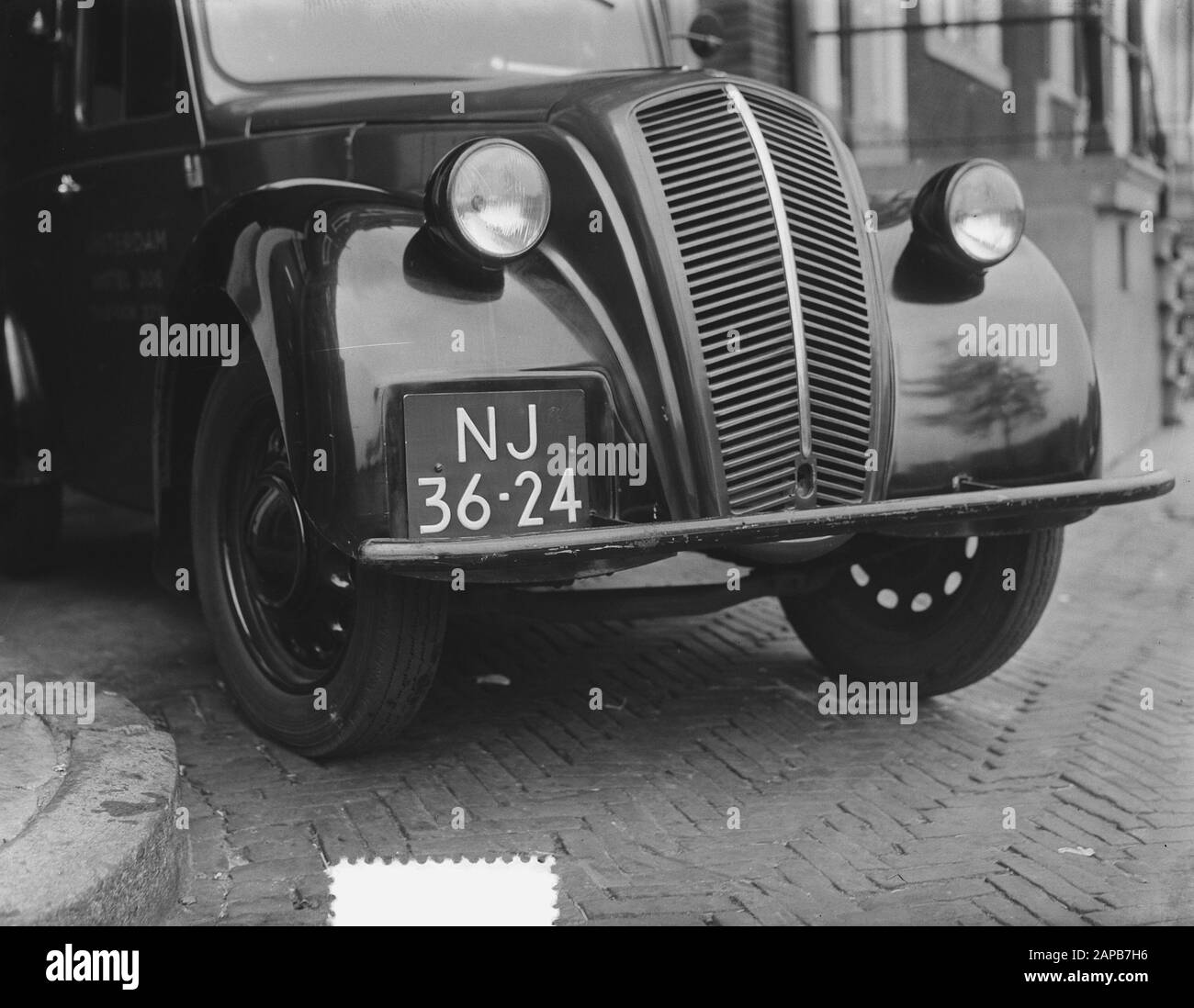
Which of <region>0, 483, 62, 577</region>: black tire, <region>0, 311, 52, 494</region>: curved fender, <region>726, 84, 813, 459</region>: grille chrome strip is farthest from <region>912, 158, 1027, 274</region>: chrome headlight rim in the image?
<region>0, 483, 62, 577</region>: black tire

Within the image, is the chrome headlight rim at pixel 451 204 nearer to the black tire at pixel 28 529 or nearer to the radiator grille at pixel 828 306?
the radiator grille at pixel 828 306

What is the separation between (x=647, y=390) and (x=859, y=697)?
56.0 inches

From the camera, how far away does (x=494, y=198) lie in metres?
3.05

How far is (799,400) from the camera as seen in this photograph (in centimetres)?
326

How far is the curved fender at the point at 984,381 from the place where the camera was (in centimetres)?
344

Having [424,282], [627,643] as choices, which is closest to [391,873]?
[424,282]

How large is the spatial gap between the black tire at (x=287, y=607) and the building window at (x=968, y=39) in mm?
6247

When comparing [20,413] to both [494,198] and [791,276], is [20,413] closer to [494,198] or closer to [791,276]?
[494,198]

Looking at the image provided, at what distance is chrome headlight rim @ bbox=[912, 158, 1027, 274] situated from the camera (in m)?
3.53

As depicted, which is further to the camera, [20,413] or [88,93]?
[20,413]

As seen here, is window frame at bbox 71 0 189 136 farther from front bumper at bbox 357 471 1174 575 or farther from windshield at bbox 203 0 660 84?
front bumper at bbox 357 471 1174 575

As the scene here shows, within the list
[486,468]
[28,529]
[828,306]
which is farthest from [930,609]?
[28,529]

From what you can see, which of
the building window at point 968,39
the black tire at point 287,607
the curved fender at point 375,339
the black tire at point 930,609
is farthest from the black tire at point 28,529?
the building window at point 968,39

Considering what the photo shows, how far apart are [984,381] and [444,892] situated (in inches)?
68.4
